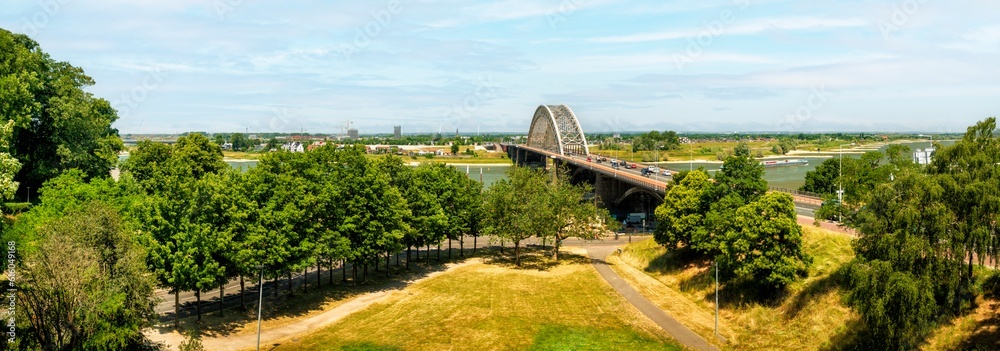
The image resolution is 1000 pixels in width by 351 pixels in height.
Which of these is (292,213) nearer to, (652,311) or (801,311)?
(652,311)

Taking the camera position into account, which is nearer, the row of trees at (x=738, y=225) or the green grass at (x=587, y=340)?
the green grass at (x=587, y=340)

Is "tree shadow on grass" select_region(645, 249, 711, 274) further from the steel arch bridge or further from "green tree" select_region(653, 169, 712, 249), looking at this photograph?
the steel arch bridge

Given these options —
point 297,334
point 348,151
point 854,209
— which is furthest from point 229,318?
point 854,209

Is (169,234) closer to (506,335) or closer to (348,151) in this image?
(348,151)

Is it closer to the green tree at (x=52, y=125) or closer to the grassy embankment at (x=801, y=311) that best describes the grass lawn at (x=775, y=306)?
the grassy embankment at (x=801, y=311)

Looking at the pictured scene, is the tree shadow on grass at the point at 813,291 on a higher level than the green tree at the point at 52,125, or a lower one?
lower

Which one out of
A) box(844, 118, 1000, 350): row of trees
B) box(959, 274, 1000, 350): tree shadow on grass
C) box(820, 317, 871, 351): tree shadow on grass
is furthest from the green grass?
box(959, 274, 1000, 350): tree shadow on grass

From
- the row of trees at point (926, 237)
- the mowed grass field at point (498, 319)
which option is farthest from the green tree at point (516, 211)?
the row of trees at point (926, 237)
